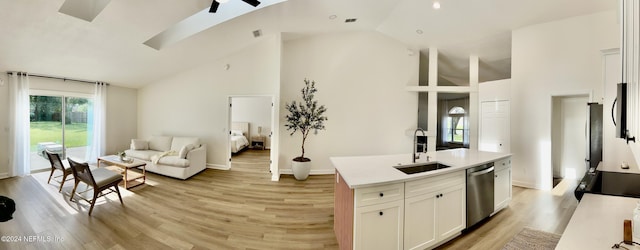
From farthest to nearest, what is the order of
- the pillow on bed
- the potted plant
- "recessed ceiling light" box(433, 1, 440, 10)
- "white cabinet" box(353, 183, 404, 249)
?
the potted plant, the pillow on bed, "recessed ceiling light" box(433, 1, 440, 10), "white cabinet" box(353, 183, 404, 249)

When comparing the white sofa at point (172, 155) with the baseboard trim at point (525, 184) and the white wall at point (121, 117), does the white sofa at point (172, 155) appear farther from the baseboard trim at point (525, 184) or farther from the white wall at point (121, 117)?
the baseboard trim at point (525, 184)

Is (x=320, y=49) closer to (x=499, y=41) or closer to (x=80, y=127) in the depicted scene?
(x=499, y=41)

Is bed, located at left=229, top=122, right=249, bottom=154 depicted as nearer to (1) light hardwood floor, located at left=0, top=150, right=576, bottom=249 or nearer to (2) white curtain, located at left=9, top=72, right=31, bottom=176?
(1) light hardwood floor, located at left=0, top=150, right=576, bottom=249

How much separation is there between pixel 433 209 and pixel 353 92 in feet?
12.2

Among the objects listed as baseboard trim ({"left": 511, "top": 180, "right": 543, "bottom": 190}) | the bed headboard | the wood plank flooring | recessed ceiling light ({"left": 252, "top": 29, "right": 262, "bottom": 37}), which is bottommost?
the wood plank flooring

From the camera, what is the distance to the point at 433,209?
7.10 ft

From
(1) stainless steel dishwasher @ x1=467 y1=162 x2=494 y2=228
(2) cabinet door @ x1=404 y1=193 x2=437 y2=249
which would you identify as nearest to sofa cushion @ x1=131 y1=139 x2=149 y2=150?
(2) cabinet door @ x1=404 y1=193 x2=437 y2=249

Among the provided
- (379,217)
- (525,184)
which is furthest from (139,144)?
(525,184)

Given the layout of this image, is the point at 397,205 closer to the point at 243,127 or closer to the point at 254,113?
the point at 243,127

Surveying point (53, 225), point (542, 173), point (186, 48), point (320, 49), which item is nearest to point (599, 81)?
point (542, 173)

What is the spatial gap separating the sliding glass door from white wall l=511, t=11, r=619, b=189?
405 inches

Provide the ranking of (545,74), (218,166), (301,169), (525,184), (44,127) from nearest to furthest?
1. (545,74)
2. (525,184)
3. (301,169)
4. (44,127)
5. (218,166)

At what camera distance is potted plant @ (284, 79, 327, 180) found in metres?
4.83

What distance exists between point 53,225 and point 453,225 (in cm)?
463
